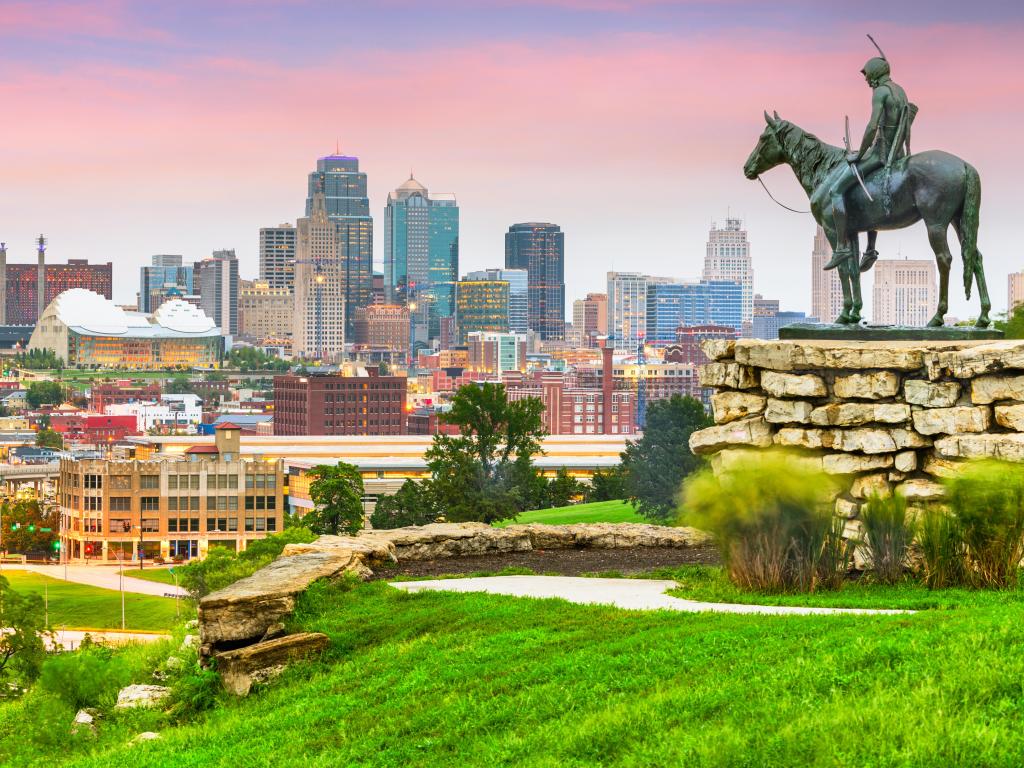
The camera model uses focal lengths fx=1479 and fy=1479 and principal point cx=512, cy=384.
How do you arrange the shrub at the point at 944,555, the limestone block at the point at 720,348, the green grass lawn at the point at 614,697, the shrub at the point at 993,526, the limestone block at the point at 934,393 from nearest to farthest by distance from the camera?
the green grass lawn at the point at 614,697 → the shrub at the point at 993,526 → the shrub at the point at 944,555 → the limestone block at the point at 934,393 → the limestone block at the point at 720,348

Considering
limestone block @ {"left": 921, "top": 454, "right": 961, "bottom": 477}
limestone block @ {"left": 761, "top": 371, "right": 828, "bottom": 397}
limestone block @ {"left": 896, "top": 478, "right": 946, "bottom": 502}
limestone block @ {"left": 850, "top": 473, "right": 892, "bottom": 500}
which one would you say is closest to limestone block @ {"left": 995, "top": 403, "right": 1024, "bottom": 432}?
limestone block @ {"left": 921, "top": 454, "right": 961, "bottom": 477}

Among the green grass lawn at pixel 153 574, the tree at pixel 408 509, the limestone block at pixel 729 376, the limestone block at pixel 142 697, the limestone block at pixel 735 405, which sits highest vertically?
the limestone block at pixel 729 376

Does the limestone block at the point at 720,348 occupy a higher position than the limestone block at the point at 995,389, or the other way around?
the limestone block at the point at 720,348

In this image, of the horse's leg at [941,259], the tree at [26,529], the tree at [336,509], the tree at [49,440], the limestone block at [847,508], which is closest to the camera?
the limestone block at [847,508]

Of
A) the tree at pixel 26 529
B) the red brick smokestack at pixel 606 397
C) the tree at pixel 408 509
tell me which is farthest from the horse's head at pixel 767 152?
the red brick smokestack at pixel 606 397

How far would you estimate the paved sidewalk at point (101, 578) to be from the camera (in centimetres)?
6556

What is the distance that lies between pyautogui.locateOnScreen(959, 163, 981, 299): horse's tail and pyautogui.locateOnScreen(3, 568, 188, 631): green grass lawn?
40162 mm

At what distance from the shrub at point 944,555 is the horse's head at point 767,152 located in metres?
4.78

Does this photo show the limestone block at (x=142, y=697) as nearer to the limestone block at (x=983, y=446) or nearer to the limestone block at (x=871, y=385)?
the limestone block at (x=871, y=385)

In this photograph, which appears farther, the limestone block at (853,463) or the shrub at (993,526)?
the limestone block at (853,463)

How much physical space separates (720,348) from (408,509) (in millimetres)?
34842

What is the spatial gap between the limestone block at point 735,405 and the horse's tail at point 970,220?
7.64 ft

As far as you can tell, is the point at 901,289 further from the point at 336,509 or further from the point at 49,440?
the point at 336,509

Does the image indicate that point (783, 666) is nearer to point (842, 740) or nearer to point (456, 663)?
point (842, 740)
